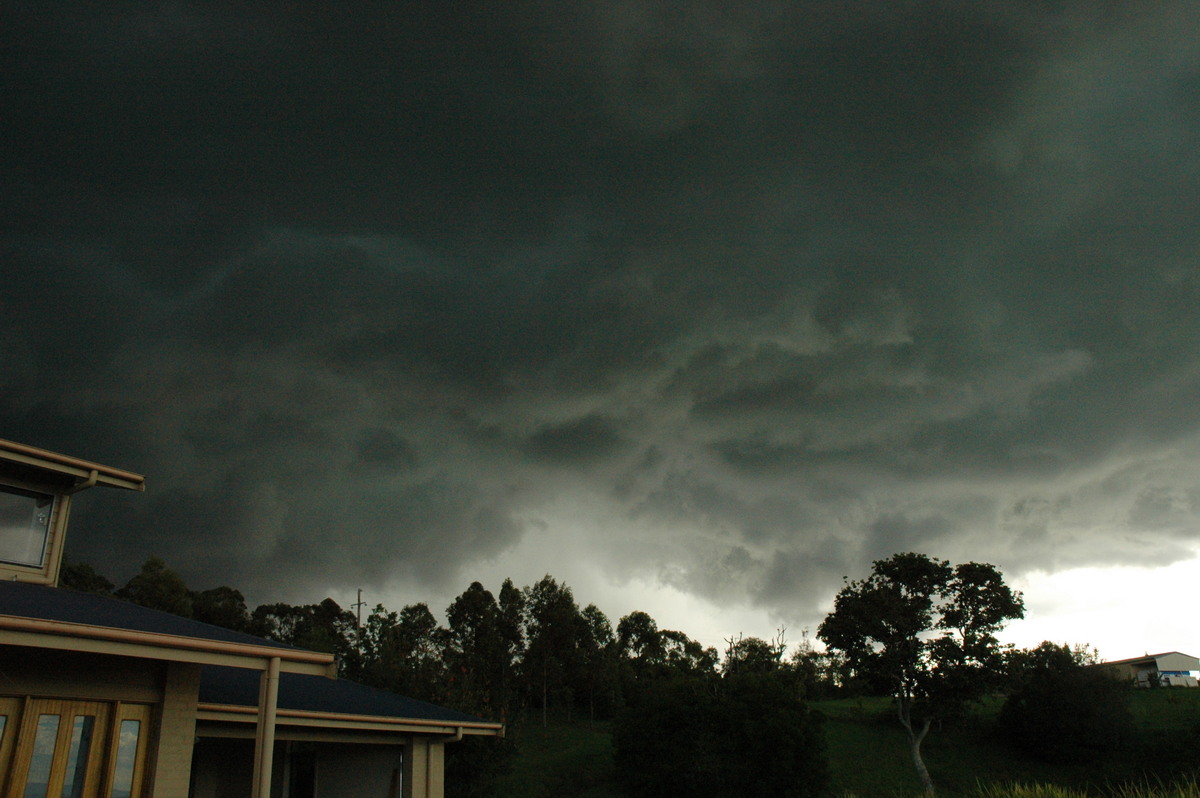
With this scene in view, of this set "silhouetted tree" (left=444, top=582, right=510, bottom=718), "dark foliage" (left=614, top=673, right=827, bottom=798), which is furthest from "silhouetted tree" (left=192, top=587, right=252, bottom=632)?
"dark foliage" (left=614, top=673, right=827, bottom=798)

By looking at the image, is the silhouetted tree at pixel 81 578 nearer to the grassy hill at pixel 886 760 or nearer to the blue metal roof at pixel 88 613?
the grassy hill at pixel 886 760

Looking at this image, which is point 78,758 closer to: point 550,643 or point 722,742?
point 722,742

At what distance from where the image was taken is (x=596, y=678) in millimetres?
61812

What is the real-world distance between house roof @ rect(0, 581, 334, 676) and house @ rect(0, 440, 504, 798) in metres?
0.02

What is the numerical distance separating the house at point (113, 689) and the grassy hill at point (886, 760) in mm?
21332

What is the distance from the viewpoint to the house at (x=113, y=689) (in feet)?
31.4

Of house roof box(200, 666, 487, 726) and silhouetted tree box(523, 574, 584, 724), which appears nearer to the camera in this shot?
house roof box(200, 666, 487, 726)

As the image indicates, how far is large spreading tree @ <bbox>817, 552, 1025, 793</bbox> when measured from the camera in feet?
146

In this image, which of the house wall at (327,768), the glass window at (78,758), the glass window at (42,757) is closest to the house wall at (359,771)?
the house wall at (327,768)

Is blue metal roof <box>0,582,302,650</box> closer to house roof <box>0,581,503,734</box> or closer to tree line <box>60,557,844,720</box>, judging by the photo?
house roof <box>0,581,503,734</box>


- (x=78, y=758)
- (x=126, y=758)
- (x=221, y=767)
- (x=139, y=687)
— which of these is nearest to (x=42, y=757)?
(x=78, y=758)

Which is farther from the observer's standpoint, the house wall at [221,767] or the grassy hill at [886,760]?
the grassy hill at [886,760]

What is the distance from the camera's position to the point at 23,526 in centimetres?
1378

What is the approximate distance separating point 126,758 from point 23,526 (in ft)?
18.8
